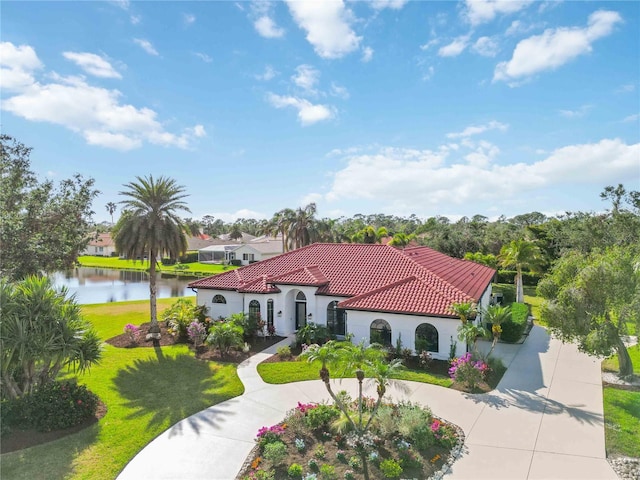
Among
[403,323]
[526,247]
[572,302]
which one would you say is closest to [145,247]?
[403,323]

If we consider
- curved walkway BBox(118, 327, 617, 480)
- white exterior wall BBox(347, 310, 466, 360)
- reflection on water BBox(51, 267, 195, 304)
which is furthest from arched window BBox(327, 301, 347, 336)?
reflection on water BBox(51, 267, 195, 304)

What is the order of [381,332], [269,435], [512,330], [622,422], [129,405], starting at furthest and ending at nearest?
[512,330]
[381,332]
[129,405]
[622,422]
[269,435]

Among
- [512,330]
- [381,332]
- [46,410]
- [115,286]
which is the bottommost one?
[46,410]

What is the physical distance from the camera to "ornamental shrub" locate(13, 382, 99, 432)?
1202cm

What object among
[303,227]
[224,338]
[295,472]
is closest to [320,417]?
[295,472]

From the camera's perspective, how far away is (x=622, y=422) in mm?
12391

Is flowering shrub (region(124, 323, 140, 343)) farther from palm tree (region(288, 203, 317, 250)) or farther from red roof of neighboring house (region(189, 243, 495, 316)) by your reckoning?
palm tree (region(288, 203, 317, 250))

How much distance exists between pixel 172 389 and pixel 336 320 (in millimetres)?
9695

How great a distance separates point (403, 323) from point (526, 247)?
65.6 ft

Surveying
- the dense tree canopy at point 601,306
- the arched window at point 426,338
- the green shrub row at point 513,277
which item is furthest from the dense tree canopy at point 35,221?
the green shrub row at point 513,277

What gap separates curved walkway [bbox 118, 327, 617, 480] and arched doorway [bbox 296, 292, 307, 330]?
20.6 ft

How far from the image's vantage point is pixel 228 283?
25234 mm

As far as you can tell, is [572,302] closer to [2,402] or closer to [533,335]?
[533,335]

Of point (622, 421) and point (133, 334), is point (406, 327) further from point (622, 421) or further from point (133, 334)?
point (133, 334)
